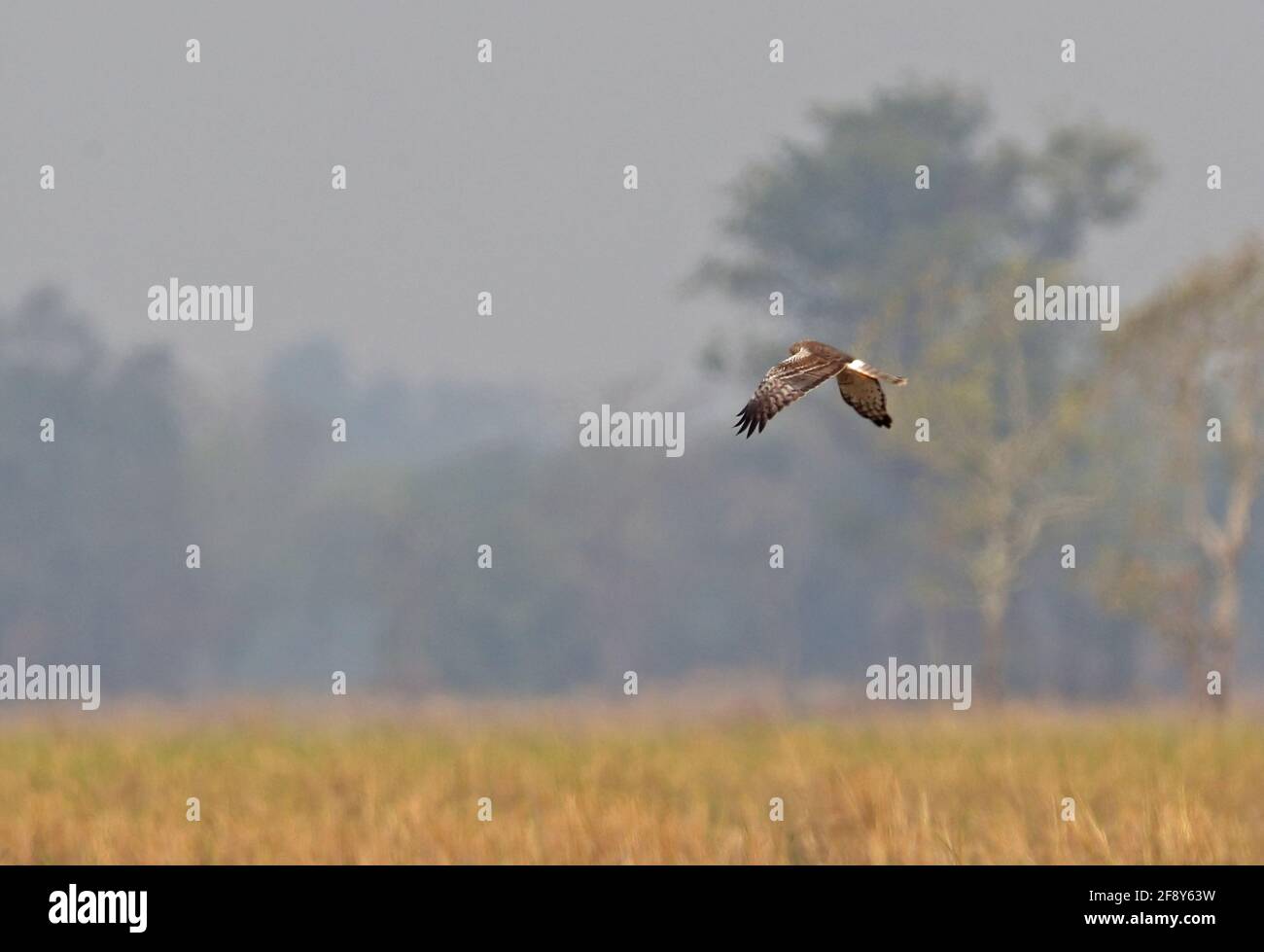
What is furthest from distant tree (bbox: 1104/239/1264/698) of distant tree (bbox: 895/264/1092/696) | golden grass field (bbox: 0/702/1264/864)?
golden grass field (bbox: 0/702/1264/864)

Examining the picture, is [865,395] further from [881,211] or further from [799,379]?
[881,211]

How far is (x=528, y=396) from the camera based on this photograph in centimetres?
10762

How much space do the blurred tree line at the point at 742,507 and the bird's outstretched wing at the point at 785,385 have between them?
30210 mm

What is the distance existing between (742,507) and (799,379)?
5558 cm

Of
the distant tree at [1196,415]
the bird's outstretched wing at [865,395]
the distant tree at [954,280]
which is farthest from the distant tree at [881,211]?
the bird's outstretched wing at [865,395]

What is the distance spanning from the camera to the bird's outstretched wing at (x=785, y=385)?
9.18 meters

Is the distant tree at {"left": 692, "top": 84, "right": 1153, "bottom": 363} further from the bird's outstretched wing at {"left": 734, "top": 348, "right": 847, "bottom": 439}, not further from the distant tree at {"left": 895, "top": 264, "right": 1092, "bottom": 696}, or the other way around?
the bird's outstretched wing at {"left": 734, "top": 348, "right": 847, "bottom": 439}

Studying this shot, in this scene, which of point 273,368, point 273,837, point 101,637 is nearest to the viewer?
point 273,837

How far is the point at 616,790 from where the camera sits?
18.7 metres

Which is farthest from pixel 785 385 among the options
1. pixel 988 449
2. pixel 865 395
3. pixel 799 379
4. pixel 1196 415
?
pixel 988 449
